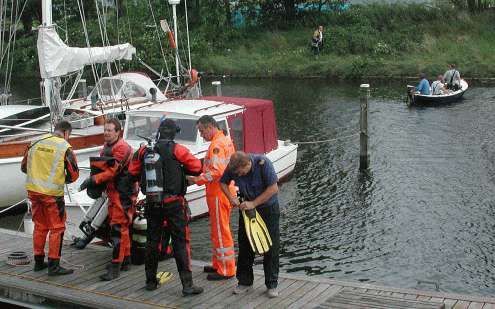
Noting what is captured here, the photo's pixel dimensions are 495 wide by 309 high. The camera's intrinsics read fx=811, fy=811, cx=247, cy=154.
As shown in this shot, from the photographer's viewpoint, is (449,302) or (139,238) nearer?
(449,302)

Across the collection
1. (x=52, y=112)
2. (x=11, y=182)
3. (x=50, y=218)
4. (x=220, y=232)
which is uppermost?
(x=52, y=112)

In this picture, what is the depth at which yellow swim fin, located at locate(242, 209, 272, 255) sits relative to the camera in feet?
29.7

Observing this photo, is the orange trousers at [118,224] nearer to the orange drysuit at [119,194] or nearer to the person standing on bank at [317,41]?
the orange drysuit at [119,194]

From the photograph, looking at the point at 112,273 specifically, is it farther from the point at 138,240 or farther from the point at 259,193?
the point at 259,193

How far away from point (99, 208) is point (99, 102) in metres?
11.0

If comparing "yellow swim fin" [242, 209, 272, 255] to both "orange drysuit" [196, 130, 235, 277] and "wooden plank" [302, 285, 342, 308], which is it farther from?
"orange drysuit" [196, 130, 235, 277]

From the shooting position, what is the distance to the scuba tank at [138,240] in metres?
10.4

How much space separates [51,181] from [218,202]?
6.72 feet

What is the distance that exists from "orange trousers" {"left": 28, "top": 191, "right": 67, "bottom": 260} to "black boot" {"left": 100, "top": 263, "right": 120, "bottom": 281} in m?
0.65

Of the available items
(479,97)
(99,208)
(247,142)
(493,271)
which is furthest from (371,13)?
(99,208)

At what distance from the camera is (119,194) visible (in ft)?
32.8

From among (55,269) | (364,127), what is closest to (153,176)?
(55,269)

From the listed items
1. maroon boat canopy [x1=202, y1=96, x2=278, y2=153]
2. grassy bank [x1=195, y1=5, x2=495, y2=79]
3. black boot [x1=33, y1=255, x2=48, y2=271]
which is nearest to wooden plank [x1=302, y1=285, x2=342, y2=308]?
black boot [x1=33, y1=255, x2=48, y2=271]

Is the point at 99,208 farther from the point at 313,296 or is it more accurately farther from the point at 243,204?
the point at 313,296
